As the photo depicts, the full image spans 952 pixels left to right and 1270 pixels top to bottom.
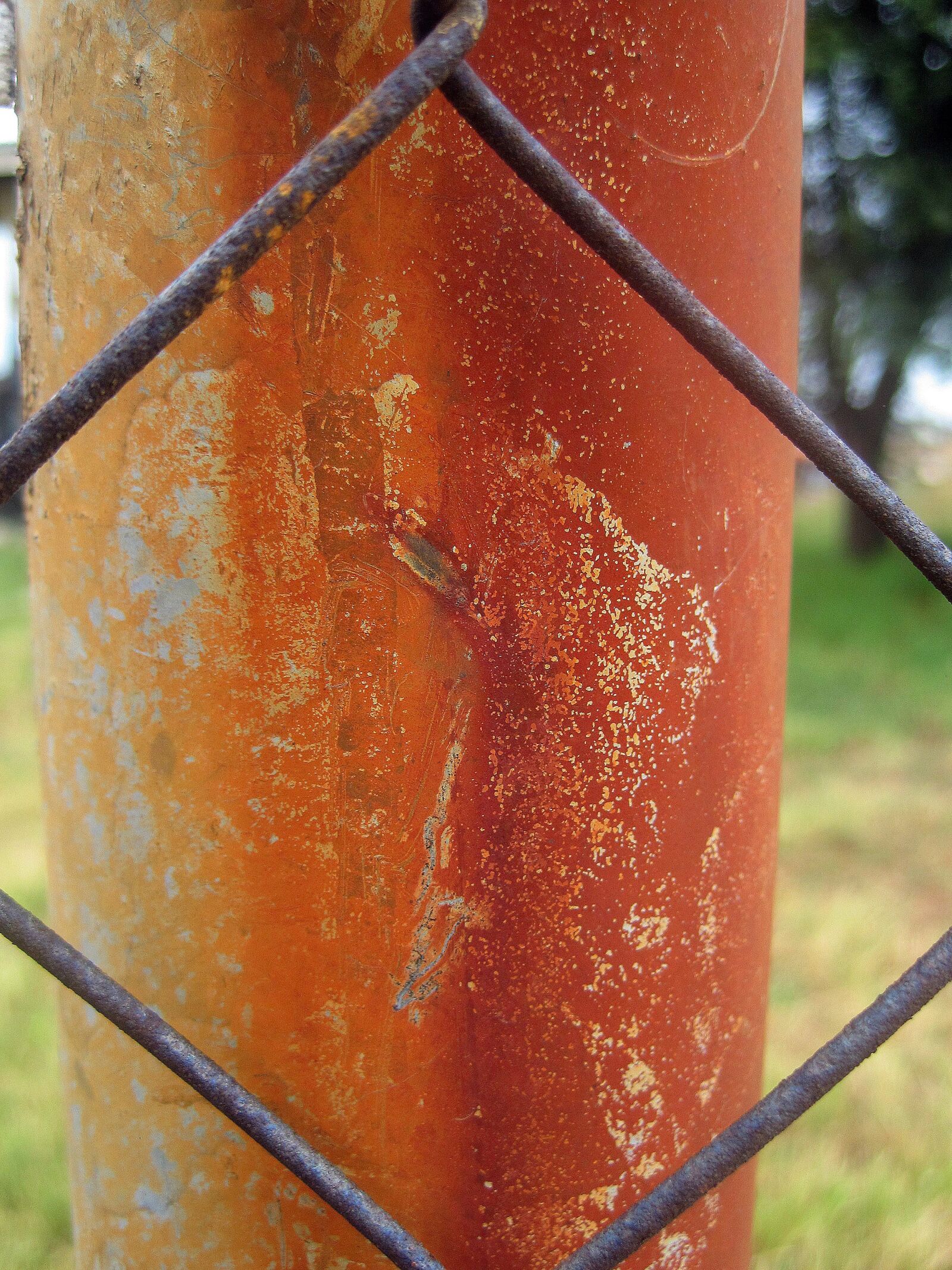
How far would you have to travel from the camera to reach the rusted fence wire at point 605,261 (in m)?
0.52

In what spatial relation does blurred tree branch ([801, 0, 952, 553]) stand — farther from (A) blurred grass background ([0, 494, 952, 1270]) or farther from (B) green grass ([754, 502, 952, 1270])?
(A) blurred grass background ([0, 494, 952, 1270])

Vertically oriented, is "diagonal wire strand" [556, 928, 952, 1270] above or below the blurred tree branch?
below

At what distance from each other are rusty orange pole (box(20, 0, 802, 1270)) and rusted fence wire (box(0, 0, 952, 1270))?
90 mm

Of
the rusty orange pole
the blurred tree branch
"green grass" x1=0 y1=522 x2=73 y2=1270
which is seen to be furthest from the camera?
the blurred tree branch

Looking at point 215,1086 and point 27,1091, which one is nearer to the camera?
point 215,1086

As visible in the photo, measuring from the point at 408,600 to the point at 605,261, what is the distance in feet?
0.83

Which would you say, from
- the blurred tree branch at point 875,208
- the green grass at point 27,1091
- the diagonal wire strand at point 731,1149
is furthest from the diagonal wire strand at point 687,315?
the blurred tree branch at point 875,208

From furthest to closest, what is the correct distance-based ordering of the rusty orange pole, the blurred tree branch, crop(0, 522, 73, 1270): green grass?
1. the blurred tree branch
2. crop(0, 522, 73, 1270): green grass
3. the rusty orange pole

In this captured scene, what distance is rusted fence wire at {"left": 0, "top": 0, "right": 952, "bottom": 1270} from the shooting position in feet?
1.71

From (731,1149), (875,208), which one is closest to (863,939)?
(731,1149)

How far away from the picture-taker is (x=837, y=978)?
8.00 feet

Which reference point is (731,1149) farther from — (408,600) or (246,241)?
(246,241)

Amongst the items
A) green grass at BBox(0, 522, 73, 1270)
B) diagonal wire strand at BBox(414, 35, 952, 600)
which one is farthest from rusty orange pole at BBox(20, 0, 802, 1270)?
green grass at BBox(0, 522, 73, 1270)

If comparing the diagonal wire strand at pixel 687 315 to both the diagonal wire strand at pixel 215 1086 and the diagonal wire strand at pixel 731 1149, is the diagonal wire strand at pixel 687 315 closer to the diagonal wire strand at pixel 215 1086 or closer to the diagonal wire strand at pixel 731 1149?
the diagonal wire strand at pixel 731 1149
